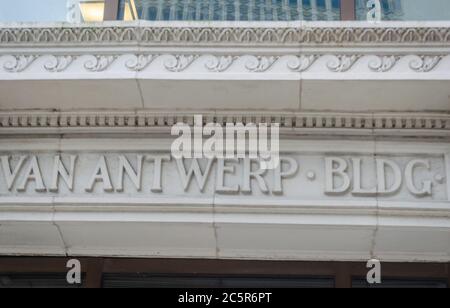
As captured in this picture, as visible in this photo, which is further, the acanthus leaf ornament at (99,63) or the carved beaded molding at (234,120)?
the carved beaded molding at (234,120)

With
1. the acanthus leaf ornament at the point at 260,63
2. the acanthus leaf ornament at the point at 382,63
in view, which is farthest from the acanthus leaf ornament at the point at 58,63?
the acanthus leaf ornament at the point at 382,63

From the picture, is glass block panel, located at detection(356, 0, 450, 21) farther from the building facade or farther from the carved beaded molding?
the carved beaded molding

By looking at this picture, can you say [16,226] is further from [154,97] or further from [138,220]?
[154,97]

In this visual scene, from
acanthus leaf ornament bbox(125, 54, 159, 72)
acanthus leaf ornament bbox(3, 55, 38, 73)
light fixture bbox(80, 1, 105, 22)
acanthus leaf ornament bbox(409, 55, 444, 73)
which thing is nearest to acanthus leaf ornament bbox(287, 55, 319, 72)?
acanthus leaf ornament bbox(409, 55, 444, 73)

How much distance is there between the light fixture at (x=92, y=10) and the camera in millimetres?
8914

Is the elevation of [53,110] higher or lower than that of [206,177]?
higher

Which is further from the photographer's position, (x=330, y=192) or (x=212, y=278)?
(x=212, y=278)

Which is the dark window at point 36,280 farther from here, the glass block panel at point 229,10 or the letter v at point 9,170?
the glass block panel at point 229,10

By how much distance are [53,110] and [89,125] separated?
396 mm

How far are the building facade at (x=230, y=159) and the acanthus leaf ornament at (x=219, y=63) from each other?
22mm

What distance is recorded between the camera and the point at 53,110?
842 cm

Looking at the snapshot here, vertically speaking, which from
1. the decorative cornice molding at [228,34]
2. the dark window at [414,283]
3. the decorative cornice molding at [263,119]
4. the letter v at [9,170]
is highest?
the decorative cornice molding at [228,34]
